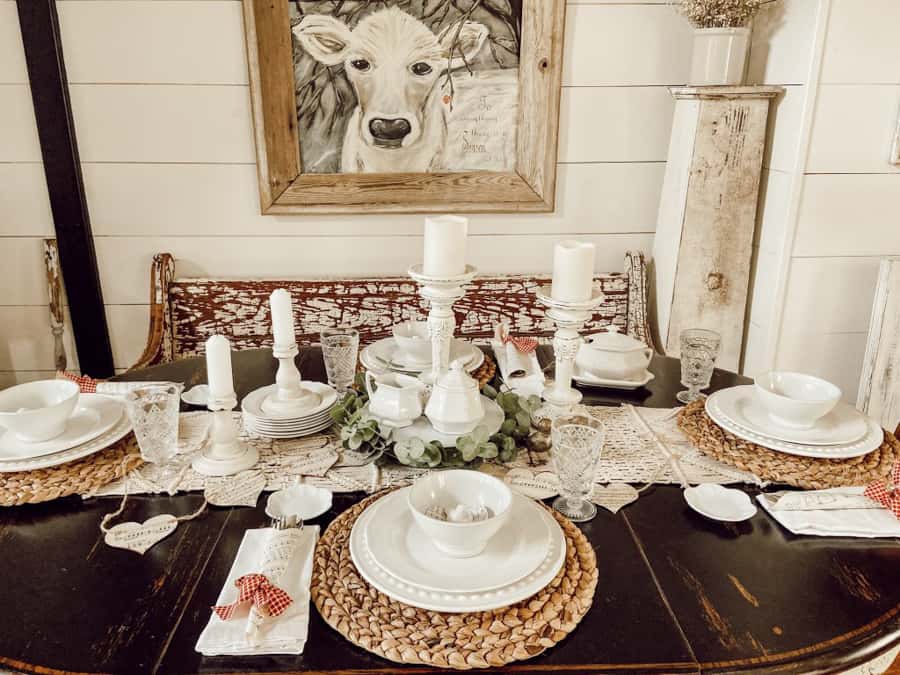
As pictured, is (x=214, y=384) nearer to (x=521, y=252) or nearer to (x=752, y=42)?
(x=521, y=252)

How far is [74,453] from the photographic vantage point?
47.8 inches

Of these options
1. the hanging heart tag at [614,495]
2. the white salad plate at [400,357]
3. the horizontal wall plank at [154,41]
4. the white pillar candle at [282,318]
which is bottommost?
the hanging heart tag at [614,495]

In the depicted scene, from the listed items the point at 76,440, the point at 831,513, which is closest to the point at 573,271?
the point at 831,513

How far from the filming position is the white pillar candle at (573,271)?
1.30 m

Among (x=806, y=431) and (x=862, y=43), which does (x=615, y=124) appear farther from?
(x=806, y=431)

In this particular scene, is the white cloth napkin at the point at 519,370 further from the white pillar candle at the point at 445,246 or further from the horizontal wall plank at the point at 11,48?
the horizontal wall plank at the point at 11,48

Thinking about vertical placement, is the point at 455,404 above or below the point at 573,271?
below

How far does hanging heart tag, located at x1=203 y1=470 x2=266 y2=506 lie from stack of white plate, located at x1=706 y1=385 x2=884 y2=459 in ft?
2.75

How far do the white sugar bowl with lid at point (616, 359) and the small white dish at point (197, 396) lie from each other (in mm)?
822

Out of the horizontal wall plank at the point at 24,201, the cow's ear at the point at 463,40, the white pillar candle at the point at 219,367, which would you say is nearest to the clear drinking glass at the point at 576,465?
the white pillar candle at the point at 219,367

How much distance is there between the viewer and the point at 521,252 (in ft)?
7.97

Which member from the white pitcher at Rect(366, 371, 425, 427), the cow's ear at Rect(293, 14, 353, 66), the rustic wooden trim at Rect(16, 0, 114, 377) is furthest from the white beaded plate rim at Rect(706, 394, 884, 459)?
the rustic wooden trim at Rect(16, 0, 114, 377)

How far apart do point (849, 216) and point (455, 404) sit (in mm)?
1512

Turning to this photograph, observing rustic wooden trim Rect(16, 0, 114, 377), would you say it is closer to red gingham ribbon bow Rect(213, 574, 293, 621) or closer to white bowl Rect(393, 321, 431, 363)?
white bowl Rect(393, 321, 431, 363)
